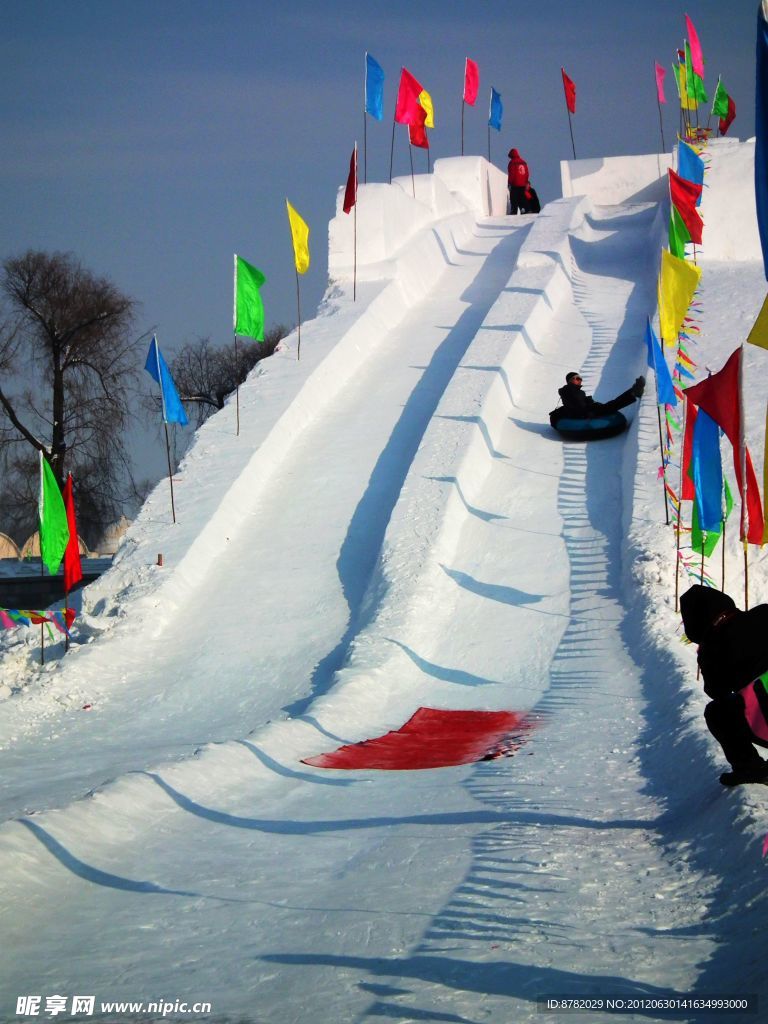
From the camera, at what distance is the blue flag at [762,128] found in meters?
4.73

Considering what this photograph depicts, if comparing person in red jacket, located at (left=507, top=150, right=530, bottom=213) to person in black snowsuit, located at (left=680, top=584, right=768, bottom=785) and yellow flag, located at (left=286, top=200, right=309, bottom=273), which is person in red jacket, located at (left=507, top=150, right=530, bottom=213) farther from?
person in black snowsuit, located at (left=680, top=584, right=768, bottom=785)

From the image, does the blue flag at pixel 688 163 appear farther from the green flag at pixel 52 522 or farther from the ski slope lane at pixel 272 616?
the green flag at pixel 52 522

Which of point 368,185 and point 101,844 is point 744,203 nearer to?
point 368,185

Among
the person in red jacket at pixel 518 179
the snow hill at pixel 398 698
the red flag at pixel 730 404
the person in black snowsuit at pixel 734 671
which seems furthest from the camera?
the person in red jacket at pixel 518 179

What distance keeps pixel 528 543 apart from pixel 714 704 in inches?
237

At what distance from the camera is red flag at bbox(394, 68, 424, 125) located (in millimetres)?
21188

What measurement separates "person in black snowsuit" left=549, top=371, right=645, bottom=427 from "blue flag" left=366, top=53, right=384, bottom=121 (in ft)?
29.6

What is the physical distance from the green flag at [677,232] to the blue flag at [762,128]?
1042cm

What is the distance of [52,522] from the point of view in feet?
35.9

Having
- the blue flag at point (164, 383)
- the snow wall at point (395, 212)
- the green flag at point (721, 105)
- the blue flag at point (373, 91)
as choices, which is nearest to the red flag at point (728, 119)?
the green flag at point (721, 105)

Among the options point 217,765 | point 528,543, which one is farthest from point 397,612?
point 217,765

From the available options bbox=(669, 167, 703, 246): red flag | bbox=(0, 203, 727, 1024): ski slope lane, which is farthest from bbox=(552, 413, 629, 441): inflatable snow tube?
bbox=(0, 203, 727, 1024): ski slope lane

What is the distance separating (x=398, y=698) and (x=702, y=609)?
12.4 feet

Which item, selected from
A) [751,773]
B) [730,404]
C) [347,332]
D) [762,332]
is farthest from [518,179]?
[751,773]
